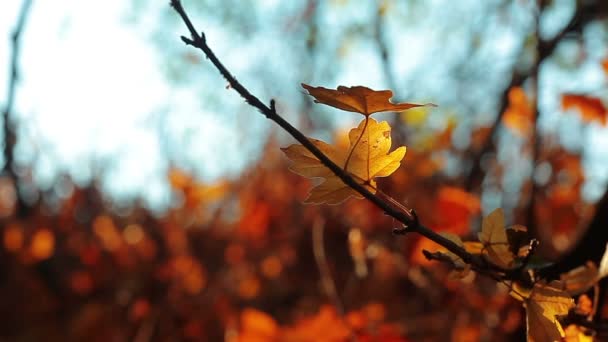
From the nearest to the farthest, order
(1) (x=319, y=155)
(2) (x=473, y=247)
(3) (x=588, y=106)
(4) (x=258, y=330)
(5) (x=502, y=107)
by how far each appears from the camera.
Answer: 1. (1) (x=319, y=155)
2. (2) (x=473, y=247)
3. (4) (x=258, y=330)
4. (3) (x=588, y=106)
5. (5) (x=502, y=107)

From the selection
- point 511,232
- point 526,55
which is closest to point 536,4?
point 511,232

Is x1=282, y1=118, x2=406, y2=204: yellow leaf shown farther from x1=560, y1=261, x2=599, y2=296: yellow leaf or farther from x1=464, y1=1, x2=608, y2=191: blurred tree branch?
x1=464, y1=1, x2=608, y2=191: blurred tree branch

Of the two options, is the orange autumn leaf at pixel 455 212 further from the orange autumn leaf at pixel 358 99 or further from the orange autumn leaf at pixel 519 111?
the orange autumn leaf at pixel 358 99

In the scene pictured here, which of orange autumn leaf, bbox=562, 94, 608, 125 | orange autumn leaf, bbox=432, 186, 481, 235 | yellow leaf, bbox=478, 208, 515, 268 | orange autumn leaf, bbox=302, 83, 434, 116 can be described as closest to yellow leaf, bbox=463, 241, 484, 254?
yellow leaf, bbox=478, 208, 515, 268

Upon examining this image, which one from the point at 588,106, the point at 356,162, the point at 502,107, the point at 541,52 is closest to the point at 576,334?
the point at 356,162

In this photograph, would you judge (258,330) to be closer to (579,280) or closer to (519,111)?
(519,111)

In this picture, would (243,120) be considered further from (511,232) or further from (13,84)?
(511,232)
